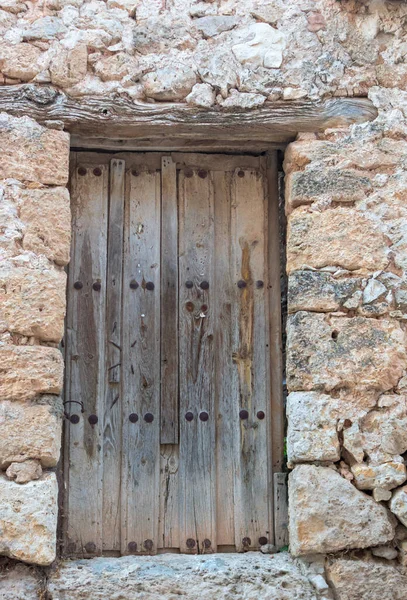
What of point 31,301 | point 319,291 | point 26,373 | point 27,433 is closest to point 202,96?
point 319,291

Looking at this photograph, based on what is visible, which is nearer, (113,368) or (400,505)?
(400,505)

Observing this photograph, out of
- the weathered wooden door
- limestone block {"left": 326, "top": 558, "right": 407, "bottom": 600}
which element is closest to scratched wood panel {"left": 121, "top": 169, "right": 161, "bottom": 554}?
the weathered wooden door

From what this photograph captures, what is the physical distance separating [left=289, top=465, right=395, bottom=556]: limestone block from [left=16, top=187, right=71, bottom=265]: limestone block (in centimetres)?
137

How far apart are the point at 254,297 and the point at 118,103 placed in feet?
3.47

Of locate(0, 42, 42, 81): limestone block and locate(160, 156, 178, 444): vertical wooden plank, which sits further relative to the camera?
locate(160, 156, 178, 444): vertical wooden plank

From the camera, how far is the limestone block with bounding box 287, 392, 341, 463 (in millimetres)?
3309

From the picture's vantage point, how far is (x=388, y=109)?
11.9 feet

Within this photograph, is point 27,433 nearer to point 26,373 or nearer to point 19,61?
point 26,373

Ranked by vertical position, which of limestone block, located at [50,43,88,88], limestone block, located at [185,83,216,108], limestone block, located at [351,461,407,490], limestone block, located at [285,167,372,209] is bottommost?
limestone block, located at [351,461,407,490]

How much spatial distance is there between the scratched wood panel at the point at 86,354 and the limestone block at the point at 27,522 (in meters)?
0.33

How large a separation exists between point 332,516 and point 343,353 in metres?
0.66

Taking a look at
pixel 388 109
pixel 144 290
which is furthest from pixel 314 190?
pixel 144 290

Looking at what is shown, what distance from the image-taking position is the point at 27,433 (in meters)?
3.21

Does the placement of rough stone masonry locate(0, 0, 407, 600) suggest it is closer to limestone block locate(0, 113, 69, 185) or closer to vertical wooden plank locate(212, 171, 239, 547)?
limestone block locate(0, 113, 69, 185)
